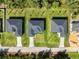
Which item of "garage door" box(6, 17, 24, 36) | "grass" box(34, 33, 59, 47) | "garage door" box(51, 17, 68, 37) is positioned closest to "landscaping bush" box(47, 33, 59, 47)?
"grass" box(34, 33, 59, 47)

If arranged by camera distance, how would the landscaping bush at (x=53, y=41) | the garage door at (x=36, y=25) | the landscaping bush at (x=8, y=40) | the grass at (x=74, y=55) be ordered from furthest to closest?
the garage door at (x=36, y=25) < the landscaping bush at (x=8, y=40) < the landscaping bush at (x=53, y=41) < the grass at (x=74, y=55)

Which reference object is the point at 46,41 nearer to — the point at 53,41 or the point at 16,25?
the point at 53,41

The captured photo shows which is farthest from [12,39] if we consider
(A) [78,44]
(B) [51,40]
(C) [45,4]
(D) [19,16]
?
(C) [45,4]

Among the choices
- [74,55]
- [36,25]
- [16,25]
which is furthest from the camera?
[16,25]

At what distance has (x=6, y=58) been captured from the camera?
10.2 metres

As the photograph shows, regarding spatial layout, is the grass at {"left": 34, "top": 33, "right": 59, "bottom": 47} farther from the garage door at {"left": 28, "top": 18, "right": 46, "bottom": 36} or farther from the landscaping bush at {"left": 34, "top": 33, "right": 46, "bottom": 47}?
the garage door at {"left": 28, "top": 18, "right": 46, "bottom": 36}

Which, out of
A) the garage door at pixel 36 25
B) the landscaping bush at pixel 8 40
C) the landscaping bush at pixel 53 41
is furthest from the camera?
the garage door at pixel 36 25

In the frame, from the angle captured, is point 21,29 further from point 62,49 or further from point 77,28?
point 62,49

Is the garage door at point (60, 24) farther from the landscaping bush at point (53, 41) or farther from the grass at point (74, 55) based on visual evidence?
the grass at point (74, 55)

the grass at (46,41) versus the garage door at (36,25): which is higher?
the garage door at (36,25)

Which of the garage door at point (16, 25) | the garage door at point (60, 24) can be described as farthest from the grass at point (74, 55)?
the garage door at point (16, 25)

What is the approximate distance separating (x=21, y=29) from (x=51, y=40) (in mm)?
5994

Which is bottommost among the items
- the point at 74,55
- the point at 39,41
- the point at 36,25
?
the point at 74,55

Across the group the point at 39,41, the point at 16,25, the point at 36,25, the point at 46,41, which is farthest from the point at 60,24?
the point at 46,41
